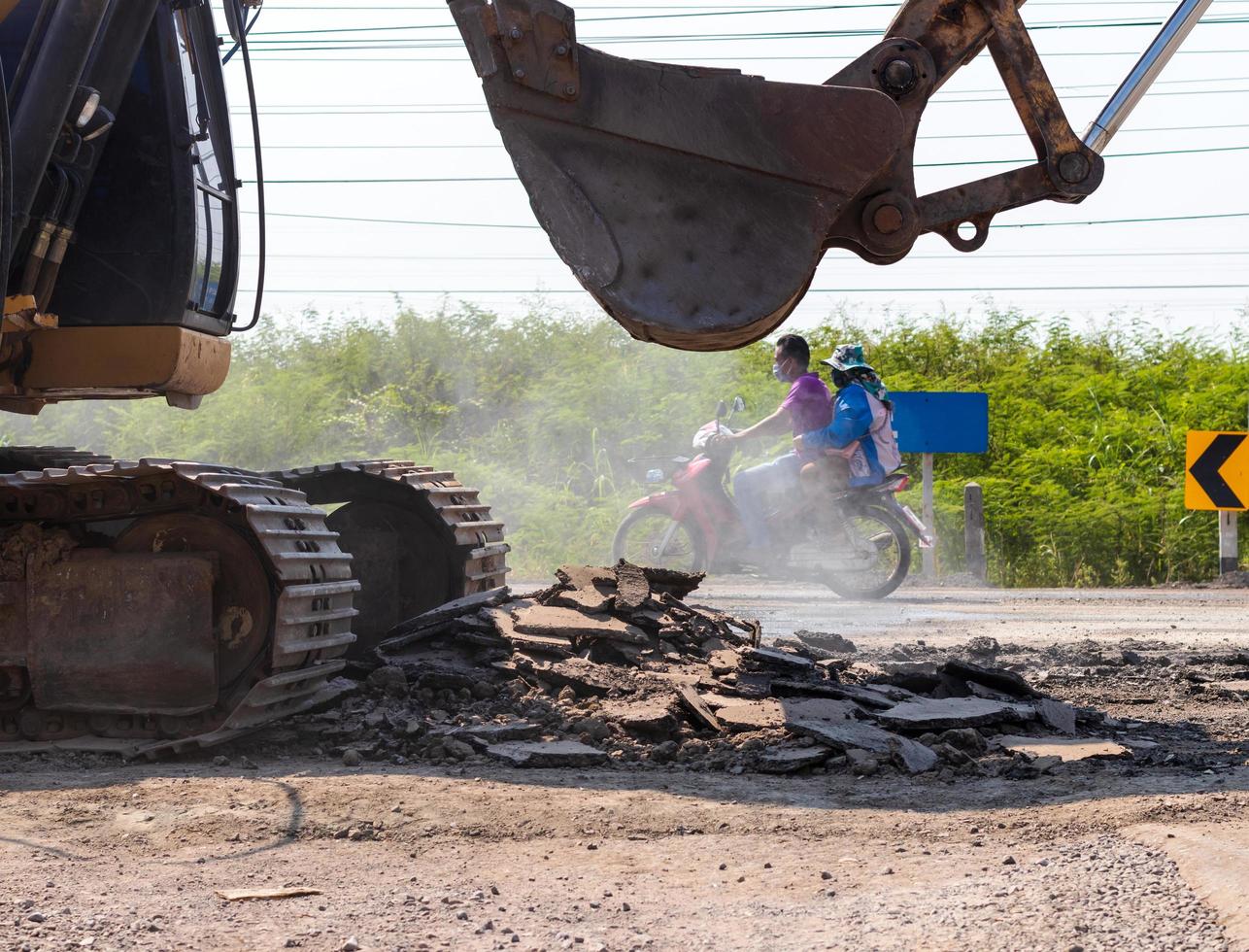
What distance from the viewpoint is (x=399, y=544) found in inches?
308

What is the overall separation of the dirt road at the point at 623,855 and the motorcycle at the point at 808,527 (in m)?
6.46

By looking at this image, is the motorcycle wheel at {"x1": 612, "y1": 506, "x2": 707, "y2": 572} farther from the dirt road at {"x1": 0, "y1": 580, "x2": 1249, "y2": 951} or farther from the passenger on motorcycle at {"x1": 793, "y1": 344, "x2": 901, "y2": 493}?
the dirt road at {"x1": 0, "y1": 580, "x2": 1249, "y2": 951}

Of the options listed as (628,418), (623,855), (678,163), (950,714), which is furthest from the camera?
(628,418)

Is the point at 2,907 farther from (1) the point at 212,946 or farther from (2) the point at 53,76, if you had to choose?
(2) the point at 53,76

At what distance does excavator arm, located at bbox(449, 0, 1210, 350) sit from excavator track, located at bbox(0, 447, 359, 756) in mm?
1756

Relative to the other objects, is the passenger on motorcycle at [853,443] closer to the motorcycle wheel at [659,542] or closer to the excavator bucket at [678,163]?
the motorcycle wheel at [659,542]

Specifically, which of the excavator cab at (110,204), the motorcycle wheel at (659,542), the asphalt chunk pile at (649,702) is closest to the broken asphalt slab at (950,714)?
the asphalt chunk pile at (649,702)

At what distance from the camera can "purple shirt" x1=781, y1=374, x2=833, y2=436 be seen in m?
12.7

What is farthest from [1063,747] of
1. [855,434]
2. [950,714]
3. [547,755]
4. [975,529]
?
[975,529]

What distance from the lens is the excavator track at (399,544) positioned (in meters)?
7.71

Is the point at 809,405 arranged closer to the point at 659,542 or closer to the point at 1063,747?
the point at 659,542

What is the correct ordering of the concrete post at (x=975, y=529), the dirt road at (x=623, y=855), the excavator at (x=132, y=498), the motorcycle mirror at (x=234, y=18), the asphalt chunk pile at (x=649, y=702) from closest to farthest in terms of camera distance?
1. the dirt road at (x=623, y=855)
2. the asphalt chunk pile at (x=649, y=702)
3. the excavator at (x=132, y=498)
4. the motorcycle mirror at (x=234, y=18)
5. the concrete post at (x=975, y=529)

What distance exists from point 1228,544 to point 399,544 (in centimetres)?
1090

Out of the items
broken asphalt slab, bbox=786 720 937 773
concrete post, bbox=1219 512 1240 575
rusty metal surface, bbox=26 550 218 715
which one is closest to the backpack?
concrete post, bbox=1219 512 1240 575
